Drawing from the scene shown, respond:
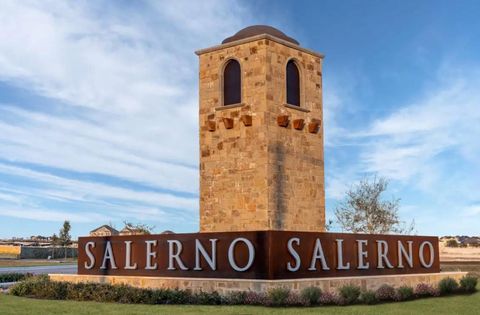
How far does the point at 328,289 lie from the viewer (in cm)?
1983

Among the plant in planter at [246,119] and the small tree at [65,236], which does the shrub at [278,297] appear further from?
the small tree at [65,236]

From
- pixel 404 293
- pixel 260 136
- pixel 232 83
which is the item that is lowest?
pixel 404 293

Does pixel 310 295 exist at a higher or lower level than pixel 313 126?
lower

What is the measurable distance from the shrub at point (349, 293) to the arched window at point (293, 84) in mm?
8620

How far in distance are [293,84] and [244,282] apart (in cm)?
962

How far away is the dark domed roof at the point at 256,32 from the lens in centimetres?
2483

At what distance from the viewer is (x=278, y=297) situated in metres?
17.4

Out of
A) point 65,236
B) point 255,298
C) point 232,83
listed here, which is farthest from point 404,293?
point 65,236

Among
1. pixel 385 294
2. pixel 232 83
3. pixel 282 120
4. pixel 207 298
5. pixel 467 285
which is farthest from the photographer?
pixel 232 83

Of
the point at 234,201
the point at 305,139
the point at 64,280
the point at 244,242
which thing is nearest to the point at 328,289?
the point at 244,242

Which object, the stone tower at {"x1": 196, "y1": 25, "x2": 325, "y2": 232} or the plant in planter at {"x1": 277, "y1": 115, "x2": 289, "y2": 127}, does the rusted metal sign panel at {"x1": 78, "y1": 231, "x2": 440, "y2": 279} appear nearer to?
the stone tower at {"x1": 196, "y1": 25, "x2": 325, "y2": 232}

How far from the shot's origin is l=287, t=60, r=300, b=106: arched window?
2477 centimetres

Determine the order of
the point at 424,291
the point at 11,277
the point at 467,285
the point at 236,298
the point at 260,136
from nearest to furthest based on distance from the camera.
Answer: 1. the point at 236,298
2. the point at 424,291
3. the point at 260,136
4. the point at 467,285
5. the point at 11,277

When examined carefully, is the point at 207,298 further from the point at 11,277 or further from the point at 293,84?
the point at 11,277
